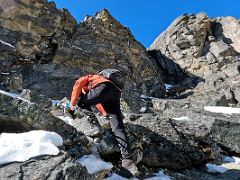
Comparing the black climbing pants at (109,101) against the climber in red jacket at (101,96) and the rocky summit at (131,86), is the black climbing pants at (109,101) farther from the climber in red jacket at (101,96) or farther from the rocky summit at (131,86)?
the rocky summit at (131,86)

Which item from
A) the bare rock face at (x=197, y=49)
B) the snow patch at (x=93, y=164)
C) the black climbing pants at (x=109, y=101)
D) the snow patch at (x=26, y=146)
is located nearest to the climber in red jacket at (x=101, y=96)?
the black climbing pants at (x=109, y=101)

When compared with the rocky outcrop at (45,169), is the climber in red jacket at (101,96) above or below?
above

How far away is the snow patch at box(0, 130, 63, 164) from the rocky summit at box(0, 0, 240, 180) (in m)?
0.15

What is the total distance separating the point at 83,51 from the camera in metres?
35.5

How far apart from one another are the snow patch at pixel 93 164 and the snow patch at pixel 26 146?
2.23 ft

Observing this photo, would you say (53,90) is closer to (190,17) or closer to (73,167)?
(73,167)

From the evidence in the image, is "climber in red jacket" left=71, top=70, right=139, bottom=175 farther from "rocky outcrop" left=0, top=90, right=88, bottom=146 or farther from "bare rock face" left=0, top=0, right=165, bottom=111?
"bare rock face" left=0, top=0, right=165, bottom=111

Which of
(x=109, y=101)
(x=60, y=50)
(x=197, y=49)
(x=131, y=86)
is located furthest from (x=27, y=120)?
(x=197, y=49)

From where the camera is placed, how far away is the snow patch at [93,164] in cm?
728

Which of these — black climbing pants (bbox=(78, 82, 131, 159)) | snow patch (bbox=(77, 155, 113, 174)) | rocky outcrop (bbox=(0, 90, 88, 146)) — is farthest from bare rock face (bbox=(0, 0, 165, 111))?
snow patch (bbox=(77, 155, 113, 174))

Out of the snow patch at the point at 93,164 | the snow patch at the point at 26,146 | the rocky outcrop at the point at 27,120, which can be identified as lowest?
the snow patch at the point at 93,164

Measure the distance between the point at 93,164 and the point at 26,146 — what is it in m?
1.54

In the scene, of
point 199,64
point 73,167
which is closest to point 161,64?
point 199,64

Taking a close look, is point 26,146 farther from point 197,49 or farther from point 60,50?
point 197,49
